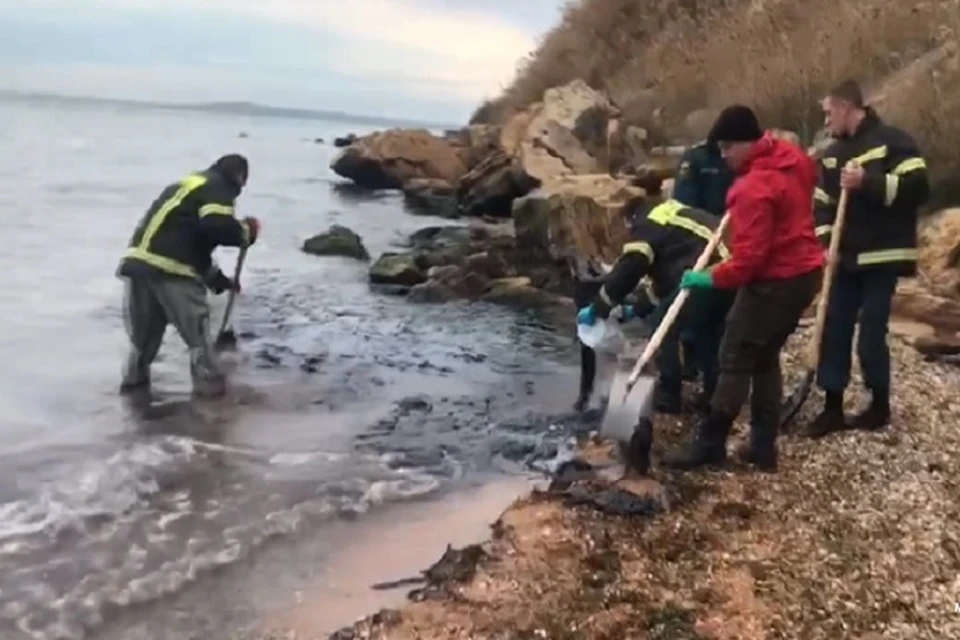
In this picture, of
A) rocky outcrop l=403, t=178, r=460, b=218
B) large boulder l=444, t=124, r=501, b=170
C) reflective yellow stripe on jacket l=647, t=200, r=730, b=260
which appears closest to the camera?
reflective yellow stripe on jacket l=647, t=200, r=730, b=260

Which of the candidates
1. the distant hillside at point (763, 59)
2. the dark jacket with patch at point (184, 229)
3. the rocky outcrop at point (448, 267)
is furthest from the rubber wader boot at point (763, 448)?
the rocky outcrop at point (448, 267)

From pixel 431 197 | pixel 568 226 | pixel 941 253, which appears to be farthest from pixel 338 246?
pixel 941 253

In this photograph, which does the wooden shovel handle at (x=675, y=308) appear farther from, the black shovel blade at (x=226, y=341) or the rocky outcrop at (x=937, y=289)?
the black shovel blade at (x=226, y=341)

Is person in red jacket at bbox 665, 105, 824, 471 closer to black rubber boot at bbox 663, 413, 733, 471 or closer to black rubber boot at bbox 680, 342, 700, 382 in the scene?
black rubber boot at bbox 663, 413, 733, 471

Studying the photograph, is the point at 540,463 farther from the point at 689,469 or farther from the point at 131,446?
the point at 131,446

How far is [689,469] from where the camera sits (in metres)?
7.76

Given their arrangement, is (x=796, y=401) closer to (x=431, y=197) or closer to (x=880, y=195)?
(x=880, y=195)

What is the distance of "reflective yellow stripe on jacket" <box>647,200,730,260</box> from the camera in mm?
7969

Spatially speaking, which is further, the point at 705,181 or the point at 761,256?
the point at 705,181

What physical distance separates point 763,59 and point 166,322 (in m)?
13.6

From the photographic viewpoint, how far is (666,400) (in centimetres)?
925

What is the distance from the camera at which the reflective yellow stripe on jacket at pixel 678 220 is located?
26.1 ft

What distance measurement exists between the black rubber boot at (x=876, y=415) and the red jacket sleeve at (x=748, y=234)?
6.19 feet

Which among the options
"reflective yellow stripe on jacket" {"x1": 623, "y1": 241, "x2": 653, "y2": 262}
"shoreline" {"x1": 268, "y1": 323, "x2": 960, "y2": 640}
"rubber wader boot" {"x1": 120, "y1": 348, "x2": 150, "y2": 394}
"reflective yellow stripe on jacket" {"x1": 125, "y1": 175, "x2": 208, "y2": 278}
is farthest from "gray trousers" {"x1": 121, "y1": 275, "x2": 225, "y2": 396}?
"reflective yellow stripe on jacket" {"x1": 623, "y1": 241, "x2": 653, "y2": 262}
